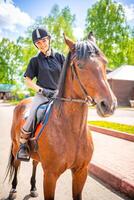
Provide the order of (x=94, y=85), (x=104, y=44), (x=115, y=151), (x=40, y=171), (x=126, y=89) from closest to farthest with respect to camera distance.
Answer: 1. (x=94, y=85)
2. (x=40, y=171)
3. (x=115, y=151)
4. (x=126, y=89)
5. (x=104, y=44)

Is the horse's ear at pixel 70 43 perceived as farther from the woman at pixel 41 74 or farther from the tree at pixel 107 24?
the tree at pixel 107 24

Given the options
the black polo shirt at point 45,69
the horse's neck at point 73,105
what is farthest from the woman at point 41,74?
the horse's neck at point 73,105

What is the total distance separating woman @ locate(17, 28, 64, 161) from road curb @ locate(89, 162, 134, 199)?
2155mm

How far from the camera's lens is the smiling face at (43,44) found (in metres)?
4.10

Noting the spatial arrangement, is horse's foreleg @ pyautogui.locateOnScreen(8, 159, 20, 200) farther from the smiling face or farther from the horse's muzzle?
the horse's muzzle

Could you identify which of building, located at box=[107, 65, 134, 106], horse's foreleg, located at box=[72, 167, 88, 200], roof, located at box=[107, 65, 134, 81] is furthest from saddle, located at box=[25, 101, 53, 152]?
roof, located at box=[107, 65, 134, 81]

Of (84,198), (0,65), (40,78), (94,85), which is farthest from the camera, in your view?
(0,65)

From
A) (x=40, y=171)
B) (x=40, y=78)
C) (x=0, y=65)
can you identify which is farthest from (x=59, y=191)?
(x=0, y=65)

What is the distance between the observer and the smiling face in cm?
410

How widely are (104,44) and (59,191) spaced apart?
162ft

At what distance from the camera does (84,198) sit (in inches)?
193

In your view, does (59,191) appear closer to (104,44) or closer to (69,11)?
(104,44)

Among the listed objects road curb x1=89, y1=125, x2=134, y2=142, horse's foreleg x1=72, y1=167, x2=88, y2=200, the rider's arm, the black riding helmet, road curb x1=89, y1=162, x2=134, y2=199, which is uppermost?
the black riding helmet

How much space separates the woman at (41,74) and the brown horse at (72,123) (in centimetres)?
41
